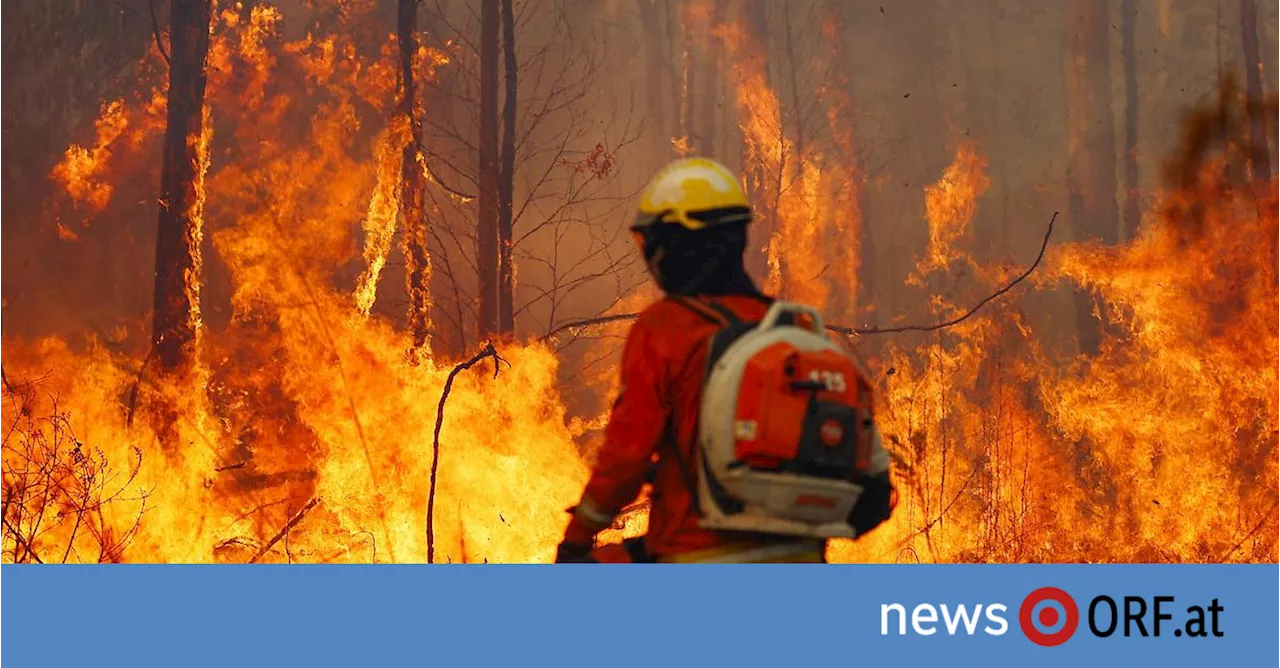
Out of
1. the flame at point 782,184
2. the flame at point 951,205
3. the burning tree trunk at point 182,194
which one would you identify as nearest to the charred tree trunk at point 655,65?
the flame at point 782,184

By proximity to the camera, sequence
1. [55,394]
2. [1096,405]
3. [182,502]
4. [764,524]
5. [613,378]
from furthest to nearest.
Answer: [613,378]
[1096,405]
[55,394]
[182,502]
[764,524]

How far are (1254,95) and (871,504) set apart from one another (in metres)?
15.9

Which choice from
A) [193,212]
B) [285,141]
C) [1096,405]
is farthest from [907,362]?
[193,212]

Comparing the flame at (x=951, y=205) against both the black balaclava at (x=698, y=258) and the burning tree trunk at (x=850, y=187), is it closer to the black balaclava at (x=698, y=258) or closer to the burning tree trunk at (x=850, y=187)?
the burning tree trunk at (x=850, y=187)

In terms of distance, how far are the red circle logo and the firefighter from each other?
0.97ft

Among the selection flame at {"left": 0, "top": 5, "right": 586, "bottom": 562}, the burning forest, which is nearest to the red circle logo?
the burning forest

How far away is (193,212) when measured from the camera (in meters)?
11.0

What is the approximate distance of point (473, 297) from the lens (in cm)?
1708

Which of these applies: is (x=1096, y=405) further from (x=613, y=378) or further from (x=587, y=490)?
(x=587, y=490)

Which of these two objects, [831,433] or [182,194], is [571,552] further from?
[182,194]

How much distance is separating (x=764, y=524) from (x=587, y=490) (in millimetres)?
434

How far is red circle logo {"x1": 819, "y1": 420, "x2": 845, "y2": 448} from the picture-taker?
3.16 m

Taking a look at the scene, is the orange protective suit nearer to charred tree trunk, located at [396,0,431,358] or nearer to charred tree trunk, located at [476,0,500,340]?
charred tree trunk, located at [476,0,500,340]

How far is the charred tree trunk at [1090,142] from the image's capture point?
72.7 feet
